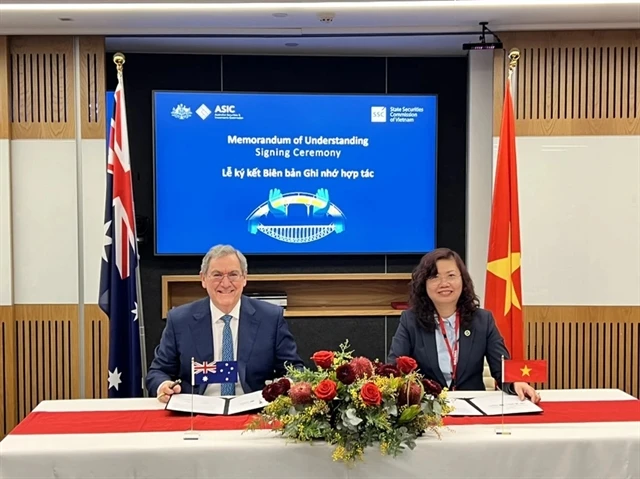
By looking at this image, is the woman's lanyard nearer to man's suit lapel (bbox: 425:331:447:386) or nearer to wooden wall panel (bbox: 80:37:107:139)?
man's suit lapel (bbox: 425:331:447:386)

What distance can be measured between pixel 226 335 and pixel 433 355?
913 millimetres

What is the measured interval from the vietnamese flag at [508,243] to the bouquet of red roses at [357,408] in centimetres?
195

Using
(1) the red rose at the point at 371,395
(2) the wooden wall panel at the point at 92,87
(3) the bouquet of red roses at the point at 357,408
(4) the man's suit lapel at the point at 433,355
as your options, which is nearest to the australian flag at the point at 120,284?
(2) the wooden wall panel at the point at 92,87

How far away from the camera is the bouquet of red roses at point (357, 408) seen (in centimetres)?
208

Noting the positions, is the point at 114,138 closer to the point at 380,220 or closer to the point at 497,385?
the point at 380,220

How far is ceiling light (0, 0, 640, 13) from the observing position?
12.8ft

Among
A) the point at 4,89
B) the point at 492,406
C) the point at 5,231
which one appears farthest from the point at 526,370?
the point at 4,89

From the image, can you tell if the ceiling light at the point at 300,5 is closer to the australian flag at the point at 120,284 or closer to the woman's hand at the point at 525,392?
the australian flag at the point at 120,284

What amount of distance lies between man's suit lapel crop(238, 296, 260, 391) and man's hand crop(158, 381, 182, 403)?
31cm

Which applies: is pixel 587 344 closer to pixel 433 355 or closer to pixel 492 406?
pixel 433 355

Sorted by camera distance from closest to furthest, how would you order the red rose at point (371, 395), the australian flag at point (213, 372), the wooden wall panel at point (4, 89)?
1. the red rose at point (371, 395)
2. the australian flag at point (213, 372)
3. the wooden wall panel at point (4, 89)

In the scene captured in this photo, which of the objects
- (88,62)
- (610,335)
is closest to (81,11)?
(88,62)

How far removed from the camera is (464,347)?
9.77 ft

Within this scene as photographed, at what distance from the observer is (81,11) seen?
158 inches
